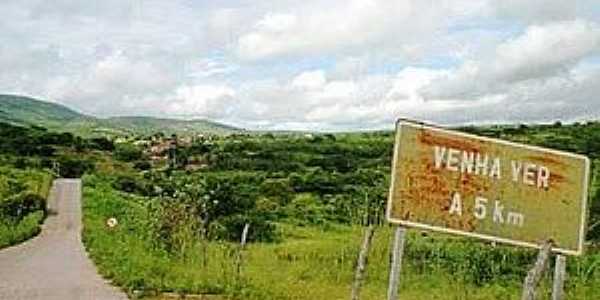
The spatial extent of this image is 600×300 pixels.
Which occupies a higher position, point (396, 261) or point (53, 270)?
point (396, 261)

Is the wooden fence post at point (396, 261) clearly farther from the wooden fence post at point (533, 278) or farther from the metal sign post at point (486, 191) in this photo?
the wooden fence post at point (533, 278)

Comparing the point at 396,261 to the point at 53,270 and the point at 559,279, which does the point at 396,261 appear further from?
the point at 53,270

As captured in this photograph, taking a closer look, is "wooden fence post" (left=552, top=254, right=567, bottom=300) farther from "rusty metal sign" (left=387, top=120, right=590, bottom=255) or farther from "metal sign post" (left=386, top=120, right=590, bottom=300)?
"rusty metal sign" (left=387, top=120, right=590, bottom=255)

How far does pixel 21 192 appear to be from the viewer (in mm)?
53594

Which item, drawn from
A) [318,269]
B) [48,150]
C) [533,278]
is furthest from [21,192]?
[533,278]

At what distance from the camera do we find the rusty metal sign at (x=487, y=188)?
31.3 feet

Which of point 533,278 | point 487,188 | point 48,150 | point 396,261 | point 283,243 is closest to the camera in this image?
point 533,278

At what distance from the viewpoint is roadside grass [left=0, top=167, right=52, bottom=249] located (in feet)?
122

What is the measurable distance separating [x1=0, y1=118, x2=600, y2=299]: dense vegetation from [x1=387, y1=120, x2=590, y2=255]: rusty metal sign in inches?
249

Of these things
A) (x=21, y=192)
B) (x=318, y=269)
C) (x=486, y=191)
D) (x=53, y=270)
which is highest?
(x=486, y=191)

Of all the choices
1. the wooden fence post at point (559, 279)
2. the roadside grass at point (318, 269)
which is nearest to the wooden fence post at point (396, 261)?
the wooden fence post at point (559, 279)

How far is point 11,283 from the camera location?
19.9 m

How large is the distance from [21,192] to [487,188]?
154ft

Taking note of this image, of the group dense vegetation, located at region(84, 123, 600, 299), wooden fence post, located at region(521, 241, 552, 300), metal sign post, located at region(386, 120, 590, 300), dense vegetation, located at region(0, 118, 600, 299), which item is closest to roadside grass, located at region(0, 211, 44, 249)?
dense vegetation, located at region(0, 118, 600, 299)
